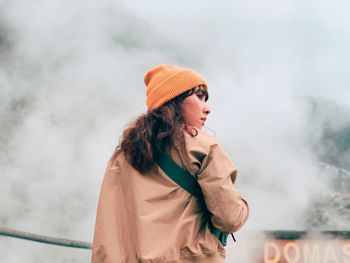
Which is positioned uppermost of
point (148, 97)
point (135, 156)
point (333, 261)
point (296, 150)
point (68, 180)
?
point (296, 150)

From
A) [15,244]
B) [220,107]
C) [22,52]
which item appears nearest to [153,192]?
[15,244]

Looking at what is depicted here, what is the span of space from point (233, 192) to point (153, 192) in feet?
0.71

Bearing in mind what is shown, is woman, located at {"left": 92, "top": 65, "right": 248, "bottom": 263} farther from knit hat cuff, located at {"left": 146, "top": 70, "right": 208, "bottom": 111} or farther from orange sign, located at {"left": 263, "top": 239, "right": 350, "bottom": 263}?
orange sign, located at {"left": 263, "top": 239, "right": 350, "bottom": 263}

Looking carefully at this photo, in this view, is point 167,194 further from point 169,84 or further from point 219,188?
point 169,84

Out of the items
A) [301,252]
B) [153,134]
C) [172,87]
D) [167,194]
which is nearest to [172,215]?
[167,194]

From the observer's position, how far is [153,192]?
149 centimetres

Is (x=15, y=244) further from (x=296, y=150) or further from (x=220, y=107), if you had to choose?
(x=296, y=150)

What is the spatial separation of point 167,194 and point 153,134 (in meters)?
0.19

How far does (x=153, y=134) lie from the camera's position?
62.3 inches

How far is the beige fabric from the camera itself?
1.43 meters

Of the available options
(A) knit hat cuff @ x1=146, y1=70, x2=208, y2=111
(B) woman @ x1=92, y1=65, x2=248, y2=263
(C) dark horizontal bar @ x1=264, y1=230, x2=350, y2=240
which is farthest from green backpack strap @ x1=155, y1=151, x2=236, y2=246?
(C) dark horizontal bar @ x1=264, y1=230, x2=350, y2=240

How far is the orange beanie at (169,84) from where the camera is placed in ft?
5.33

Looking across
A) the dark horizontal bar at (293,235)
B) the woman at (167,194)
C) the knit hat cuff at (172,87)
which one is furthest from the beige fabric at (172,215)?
the dark horizontal bar at (293,235)

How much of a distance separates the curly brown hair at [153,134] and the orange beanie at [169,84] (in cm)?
2
